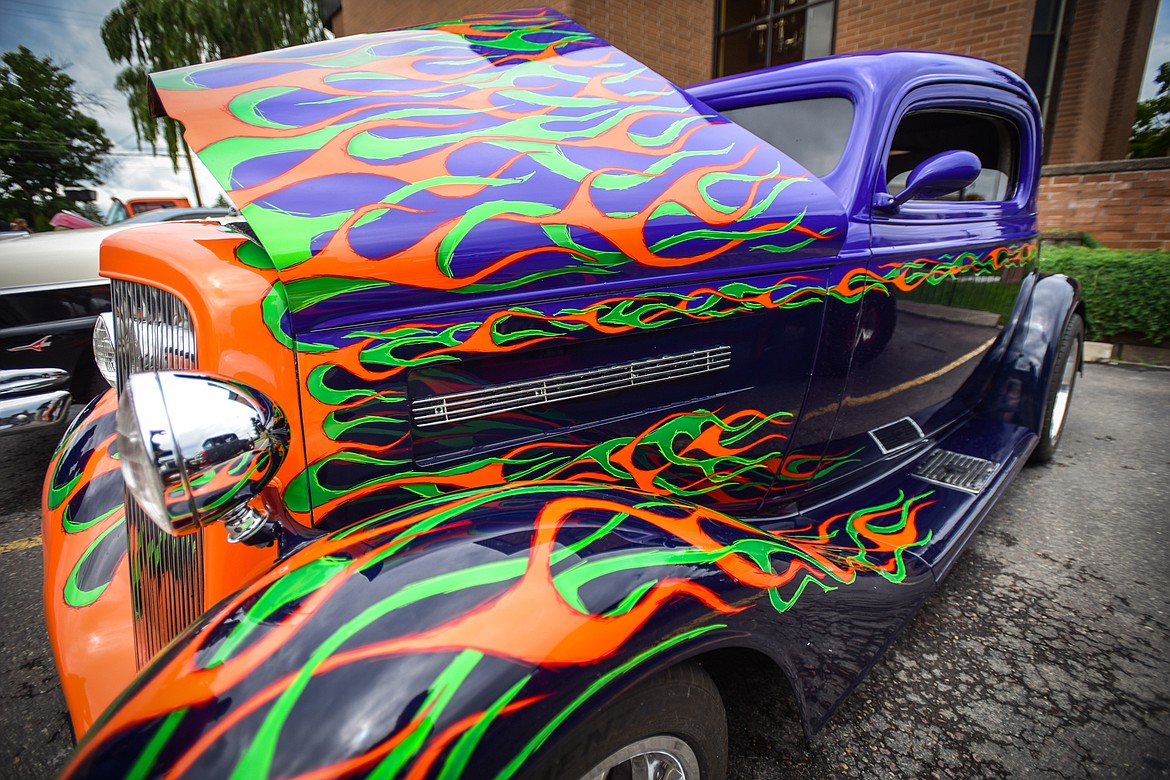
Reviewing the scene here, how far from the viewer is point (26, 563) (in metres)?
2.61

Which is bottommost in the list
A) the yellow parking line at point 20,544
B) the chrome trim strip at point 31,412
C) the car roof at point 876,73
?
the yellow parking line at point 20,544

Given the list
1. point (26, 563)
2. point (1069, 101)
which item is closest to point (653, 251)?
point (26, 563)

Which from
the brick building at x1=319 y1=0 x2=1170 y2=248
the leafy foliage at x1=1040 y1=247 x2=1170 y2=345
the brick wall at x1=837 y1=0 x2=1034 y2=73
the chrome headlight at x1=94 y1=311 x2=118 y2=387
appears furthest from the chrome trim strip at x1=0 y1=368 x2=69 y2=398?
the brick wall at x1=837 y1=0 x2=1034 y2=73

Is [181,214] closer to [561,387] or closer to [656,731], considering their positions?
[561,387]

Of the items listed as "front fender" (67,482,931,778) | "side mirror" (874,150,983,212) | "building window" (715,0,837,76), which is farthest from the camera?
"building window" (715,0,837,76)

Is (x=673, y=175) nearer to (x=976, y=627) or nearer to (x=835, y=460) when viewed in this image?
(x=835, y=460)

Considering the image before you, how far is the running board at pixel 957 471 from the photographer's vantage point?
2.25m

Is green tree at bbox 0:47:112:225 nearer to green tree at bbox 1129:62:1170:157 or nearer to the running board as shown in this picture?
the running board

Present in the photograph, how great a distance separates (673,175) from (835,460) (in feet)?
3.90

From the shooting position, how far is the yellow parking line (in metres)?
2.74

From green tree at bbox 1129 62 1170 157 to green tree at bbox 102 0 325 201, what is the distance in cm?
2489

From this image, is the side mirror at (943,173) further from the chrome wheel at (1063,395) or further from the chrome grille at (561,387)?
the chrome wheel at (1063,395)

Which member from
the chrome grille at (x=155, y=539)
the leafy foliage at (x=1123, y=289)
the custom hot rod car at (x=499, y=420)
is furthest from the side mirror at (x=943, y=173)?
the leafy foliage at (x=1123, y=289)

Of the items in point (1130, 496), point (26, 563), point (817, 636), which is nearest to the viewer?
point (817, 636)
